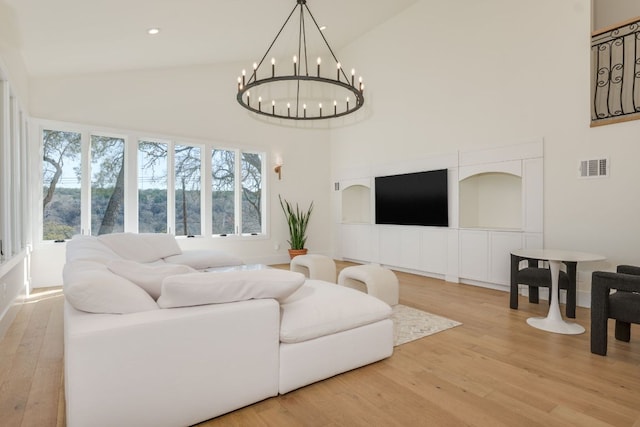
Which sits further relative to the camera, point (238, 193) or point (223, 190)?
point (238, 193)

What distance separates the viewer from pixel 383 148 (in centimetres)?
663

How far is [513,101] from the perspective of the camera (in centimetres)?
467

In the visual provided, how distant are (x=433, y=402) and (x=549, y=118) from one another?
12.8 feet

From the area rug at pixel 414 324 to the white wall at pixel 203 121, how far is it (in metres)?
3.99

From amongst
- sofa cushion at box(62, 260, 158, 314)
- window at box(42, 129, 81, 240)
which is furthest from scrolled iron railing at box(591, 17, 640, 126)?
window at box(42, 129, 81, 240)

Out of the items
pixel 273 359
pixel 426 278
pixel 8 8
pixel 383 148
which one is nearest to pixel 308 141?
pixel 383 148

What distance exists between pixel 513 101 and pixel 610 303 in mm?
3027

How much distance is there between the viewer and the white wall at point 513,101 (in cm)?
382

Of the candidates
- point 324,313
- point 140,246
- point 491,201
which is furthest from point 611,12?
point 140,246

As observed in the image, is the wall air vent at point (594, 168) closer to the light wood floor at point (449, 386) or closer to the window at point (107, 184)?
the light wood floor at point (449, 386)

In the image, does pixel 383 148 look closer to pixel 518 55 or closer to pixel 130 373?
pixel 518 55

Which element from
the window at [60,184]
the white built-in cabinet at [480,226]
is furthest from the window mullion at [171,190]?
the white built-in cabinet at [480,226]

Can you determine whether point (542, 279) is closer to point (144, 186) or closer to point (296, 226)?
point (296, 226)

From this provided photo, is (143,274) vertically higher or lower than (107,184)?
lower
